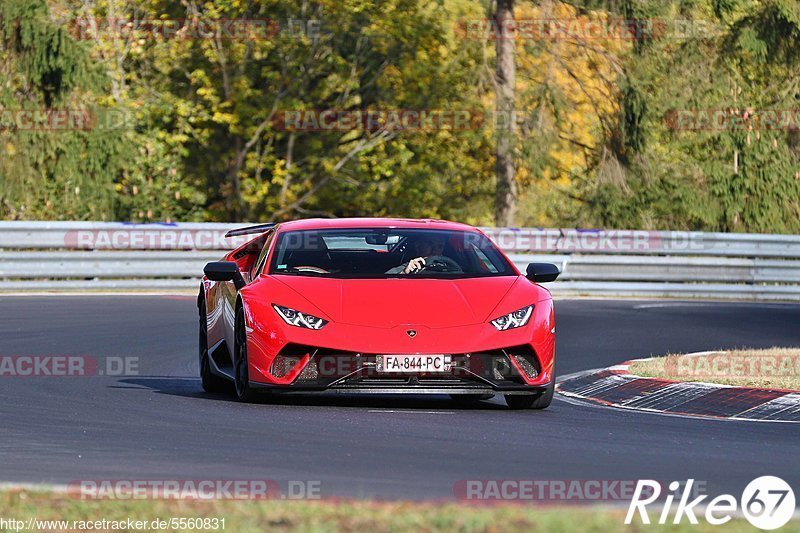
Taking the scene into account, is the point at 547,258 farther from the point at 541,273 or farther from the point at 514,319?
the point at 514,319

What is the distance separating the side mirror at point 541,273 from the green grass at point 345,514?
200 inches

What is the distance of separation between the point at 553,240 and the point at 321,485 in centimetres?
1992

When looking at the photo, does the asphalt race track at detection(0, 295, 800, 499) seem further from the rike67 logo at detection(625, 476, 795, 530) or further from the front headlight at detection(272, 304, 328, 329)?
the front headlight at detection(272, 304, 328, 329)

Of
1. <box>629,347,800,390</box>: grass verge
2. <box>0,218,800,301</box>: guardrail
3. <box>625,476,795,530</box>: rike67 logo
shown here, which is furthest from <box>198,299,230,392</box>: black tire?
<box>0,218,800,301</box>: guardrail

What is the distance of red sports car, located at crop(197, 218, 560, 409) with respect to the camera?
1055 centimetres

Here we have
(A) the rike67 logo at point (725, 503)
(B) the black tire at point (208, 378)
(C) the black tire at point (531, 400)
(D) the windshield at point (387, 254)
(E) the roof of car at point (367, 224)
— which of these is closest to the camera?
(A) the rike67 logo at point (725, 503)

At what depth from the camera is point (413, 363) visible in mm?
10508

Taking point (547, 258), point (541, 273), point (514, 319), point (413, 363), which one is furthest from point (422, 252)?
point (547, 258)

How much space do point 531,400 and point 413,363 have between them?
111 centimetres

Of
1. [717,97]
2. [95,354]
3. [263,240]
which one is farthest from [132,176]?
[263,240]

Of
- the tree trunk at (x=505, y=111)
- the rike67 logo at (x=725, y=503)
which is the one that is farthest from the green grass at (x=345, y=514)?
the tree trunk at (x=505, y=111)

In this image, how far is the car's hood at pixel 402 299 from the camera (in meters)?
10.7

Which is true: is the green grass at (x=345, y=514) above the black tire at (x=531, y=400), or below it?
above

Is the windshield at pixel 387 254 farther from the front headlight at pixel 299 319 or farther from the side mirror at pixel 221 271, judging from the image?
the front headlight at pixel 299 319
